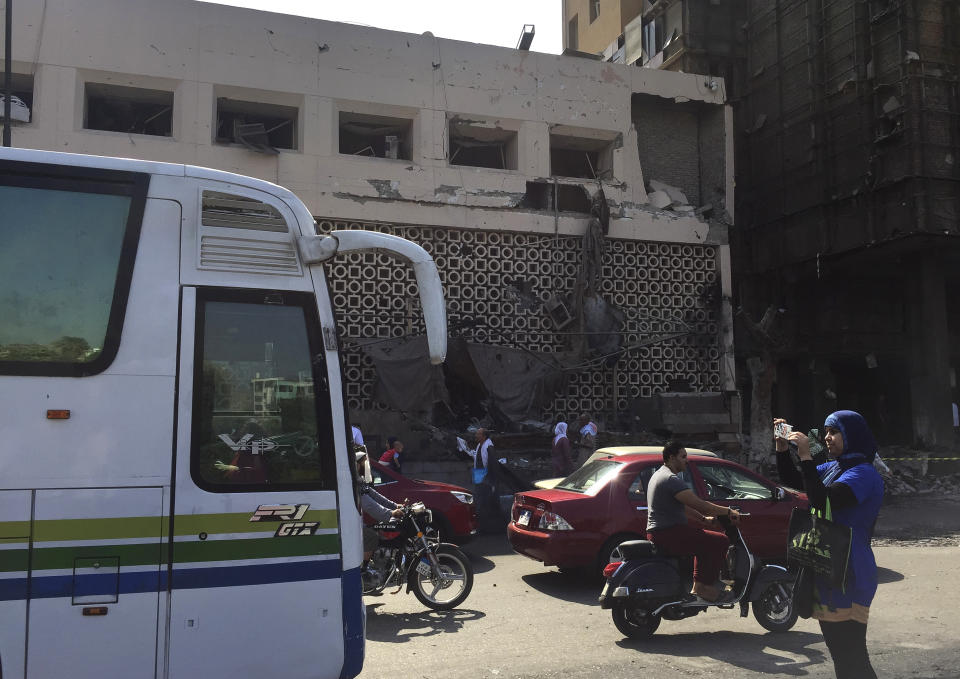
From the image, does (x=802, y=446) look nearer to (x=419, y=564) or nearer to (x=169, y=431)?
(x=169, y=431)

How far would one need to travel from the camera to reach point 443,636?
693 cm

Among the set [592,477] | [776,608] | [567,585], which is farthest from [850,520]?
[567,585]

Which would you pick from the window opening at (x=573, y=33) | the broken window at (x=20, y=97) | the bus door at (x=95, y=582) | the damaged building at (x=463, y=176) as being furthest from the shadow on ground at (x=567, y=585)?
the window opening at (x=573, y=33)

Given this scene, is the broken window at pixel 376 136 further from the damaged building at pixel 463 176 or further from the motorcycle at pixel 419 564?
the motorcycle at pixel 419 564

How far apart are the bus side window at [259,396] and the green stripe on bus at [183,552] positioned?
0.25 metres

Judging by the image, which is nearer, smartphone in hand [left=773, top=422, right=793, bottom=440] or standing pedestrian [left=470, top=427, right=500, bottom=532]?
smartphone in hand [left=773, top=422, right=793, bottom=440]

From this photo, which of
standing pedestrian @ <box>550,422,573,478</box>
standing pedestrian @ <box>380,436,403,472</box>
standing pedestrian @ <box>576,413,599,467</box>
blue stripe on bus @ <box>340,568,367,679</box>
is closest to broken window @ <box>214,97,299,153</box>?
standing pedestrian @ <box>380,436,403,472</box>

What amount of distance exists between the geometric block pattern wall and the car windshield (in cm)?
757

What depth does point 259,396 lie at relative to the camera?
3951 mm

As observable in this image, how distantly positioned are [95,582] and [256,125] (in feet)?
46.0

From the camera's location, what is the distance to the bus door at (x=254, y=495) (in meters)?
3.71

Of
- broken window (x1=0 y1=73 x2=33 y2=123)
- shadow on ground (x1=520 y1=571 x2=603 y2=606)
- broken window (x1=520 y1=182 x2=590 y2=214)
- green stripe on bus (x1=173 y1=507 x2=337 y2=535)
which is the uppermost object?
broken window (x1=0 y1=73 x2=33 y2=123)

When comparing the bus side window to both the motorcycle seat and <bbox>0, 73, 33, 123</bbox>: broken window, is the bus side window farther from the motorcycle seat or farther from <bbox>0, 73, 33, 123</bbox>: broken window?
<bbox>0, 73, 33, 123</bbox>: broken window

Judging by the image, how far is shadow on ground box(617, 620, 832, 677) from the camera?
5.96 metres
